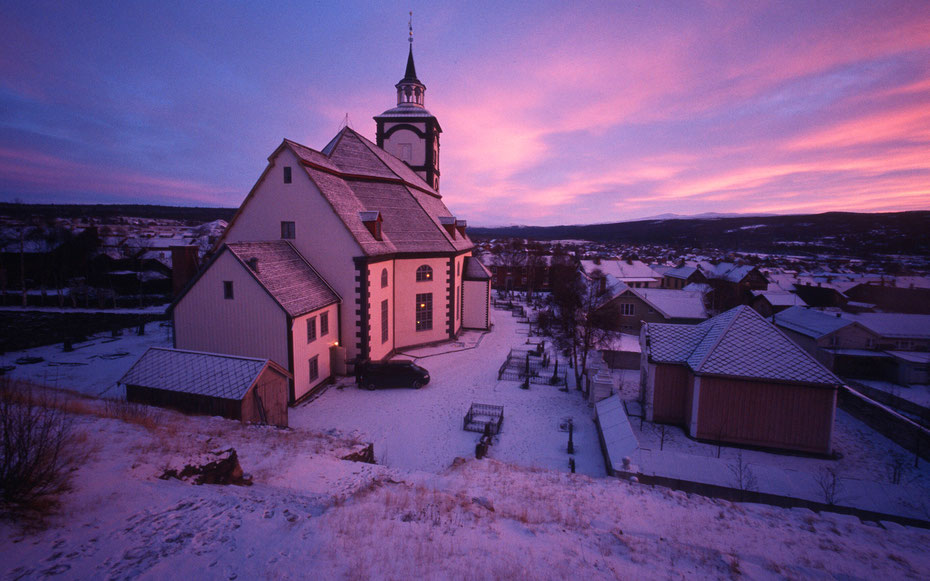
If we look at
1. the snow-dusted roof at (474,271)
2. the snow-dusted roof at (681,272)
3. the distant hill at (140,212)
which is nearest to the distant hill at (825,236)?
the snow-dusted roof at (681,272)

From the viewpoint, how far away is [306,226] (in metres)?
19.6

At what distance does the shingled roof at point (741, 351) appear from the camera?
44.1ft

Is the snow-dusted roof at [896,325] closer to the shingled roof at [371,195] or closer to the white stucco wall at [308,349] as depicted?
the shingled roof at [371,195]

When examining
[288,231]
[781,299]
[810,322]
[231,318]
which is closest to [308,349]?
[231,318]

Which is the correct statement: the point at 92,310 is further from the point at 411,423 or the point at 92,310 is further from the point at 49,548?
the point at 49,548

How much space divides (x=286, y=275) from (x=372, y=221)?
18.4 ft

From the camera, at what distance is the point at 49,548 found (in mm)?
4516

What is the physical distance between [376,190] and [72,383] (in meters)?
17.5

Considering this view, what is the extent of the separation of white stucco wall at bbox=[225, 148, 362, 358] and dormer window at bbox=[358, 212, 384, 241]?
209cm

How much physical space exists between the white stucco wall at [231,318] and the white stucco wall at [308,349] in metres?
0.56

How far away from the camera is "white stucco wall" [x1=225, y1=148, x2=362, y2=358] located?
19203 mm

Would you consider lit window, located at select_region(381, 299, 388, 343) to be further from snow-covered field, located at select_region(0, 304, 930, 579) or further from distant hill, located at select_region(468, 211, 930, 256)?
distant hill, located at select_region(468, 211, 930, 256)

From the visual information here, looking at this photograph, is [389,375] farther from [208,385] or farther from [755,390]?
[755,390]

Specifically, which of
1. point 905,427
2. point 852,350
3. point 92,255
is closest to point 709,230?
point 852,350
